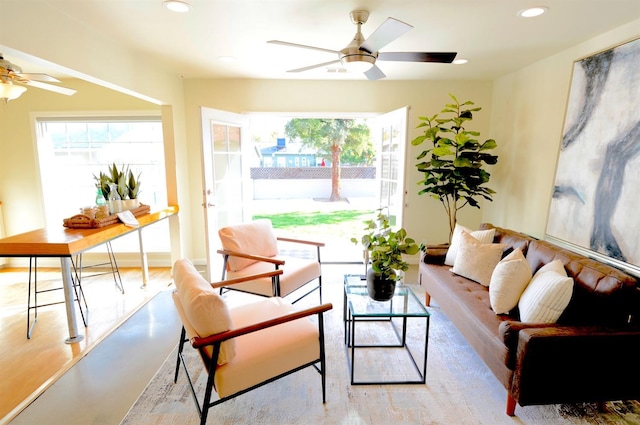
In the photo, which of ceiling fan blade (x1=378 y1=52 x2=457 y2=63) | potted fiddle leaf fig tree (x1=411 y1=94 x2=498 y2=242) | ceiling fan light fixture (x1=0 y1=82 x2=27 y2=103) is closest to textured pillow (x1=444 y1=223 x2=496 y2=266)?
potted fiddle leaf fig tree (x1=411 y1=94 x2=498 y2=242)

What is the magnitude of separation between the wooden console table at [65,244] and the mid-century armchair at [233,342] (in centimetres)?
98

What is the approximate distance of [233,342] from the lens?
152 cm

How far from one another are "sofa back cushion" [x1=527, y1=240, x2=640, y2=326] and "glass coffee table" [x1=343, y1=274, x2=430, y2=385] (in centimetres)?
84

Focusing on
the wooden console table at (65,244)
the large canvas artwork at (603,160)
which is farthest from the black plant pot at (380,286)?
the wooden console table at (65,244)

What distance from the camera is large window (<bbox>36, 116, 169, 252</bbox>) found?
379 cm

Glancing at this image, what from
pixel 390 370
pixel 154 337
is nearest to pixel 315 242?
pixel 390 370

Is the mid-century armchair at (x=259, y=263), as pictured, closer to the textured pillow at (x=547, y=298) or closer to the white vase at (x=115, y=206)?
the white vase at (x=115, y=206)

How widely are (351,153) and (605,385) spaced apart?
8.52 m

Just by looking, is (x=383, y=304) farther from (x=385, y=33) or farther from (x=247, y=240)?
(x=385, y=33)

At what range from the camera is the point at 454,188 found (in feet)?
11.0

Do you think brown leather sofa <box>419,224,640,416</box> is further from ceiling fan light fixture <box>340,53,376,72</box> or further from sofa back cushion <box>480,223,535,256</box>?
ceiling fan light fixture <box>340,53,376,72</box>

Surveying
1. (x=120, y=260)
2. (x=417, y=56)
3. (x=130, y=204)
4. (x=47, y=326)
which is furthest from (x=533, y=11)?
A: (x=120, y=260)

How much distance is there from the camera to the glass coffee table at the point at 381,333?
78.3 inches

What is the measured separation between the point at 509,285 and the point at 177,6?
2652mm
